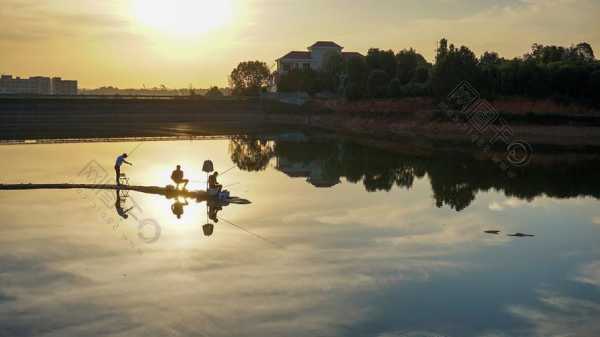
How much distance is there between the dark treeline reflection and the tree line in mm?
30818

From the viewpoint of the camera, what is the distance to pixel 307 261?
61.7 ft

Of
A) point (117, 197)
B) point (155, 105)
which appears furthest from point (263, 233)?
point (155, 105)

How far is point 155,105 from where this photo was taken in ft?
357

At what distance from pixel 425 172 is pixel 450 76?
44.0m

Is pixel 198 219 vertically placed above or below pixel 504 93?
below

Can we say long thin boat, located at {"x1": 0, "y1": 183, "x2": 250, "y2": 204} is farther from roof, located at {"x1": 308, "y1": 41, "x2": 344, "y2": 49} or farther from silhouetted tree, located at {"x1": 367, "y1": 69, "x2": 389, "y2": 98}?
roof, located at {"x1": 308, "y1": 41, "x2": 344, "y2": 49}

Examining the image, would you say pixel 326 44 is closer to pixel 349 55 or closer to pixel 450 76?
pixel 349 55

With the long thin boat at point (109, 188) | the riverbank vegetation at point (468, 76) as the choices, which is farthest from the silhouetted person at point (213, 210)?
the riverbank vegetation at point (468, 76)

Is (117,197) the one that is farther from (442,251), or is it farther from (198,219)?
(442,251)

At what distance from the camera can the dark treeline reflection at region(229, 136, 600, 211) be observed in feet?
110

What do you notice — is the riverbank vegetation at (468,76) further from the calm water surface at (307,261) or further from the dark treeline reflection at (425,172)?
the calm water surface at (307,261)

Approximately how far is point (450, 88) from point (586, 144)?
2190cm
